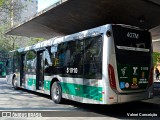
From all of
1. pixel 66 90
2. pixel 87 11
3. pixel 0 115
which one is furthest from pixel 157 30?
pixel 0 115

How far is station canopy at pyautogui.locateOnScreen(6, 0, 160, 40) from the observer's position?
11633 mm

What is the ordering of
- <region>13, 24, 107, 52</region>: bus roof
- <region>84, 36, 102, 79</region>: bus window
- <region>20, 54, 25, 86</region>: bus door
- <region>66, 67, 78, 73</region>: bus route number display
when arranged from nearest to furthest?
<region>84, 36, 102, 79</region>: bus window → <region>13, 24, 107, 52</region>: bus roof → <region>66, 67, 78, 73</region>: bus route number display → <region>20, 54, 25, 86</region>: bus door

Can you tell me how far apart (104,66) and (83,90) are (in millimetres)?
1496

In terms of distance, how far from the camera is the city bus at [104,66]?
28.8 feet

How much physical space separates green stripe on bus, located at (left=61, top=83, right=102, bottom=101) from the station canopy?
3.67m

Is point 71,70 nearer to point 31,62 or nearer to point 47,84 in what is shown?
point 47,84

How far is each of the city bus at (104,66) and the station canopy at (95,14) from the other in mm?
1873

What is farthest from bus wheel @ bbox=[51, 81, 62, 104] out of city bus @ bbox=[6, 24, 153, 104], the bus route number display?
the bus route number display

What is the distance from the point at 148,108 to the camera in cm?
1096

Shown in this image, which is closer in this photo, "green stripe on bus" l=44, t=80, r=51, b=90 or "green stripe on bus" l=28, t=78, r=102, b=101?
"green stripe on bus" l=28, t=78, r=102, b=101

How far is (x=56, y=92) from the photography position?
1195 centimetres

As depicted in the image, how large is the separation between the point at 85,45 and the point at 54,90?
10.4 ft

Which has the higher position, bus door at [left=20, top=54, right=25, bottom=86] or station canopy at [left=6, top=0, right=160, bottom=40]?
station canopy at [left=6, top=0, right=160, bottom=40]

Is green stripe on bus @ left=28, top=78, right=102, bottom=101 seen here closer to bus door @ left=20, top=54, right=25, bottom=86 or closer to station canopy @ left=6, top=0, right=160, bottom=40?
station canopy @ left=6, top=0, right=160, bottom=40
